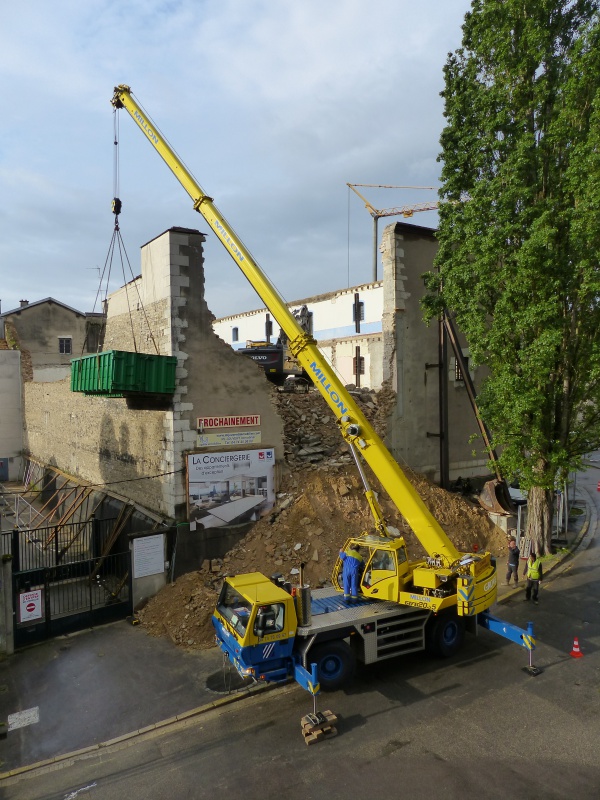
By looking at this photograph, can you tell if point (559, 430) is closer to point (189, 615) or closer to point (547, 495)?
point (547, 495)

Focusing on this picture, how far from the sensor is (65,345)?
1570 inches

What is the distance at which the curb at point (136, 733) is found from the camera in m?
8.49

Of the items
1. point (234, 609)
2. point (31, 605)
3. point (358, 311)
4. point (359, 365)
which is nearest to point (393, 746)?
point (234, 609)

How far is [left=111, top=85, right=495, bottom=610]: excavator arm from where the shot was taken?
36.1 ft

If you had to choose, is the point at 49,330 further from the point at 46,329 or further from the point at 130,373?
the point at 130,373

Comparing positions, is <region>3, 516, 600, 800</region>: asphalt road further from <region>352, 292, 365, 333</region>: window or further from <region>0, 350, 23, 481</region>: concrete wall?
<region>0, 350, 23, 481</region>: concrete wall

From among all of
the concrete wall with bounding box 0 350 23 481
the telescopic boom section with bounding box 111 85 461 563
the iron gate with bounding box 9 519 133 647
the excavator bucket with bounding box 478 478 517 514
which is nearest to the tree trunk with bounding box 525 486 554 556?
the excavator bucket with bounding box 478 478 517 514

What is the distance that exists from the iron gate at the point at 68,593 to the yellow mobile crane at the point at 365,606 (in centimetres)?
475

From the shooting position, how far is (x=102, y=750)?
883 cm

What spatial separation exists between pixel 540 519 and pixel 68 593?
1444cm

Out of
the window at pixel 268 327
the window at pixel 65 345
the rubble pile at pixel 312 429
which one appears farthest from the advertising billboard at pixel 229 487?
the window at pixel 65 345

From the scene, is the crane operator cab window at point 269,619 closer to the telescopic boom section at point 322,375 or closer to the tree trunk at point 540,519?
the telescopic boom section at point 322,375

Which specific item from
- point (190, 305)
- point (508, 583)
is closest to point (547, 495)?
point (508, 583)

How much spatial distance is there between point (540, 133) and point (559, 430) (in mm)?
8572
